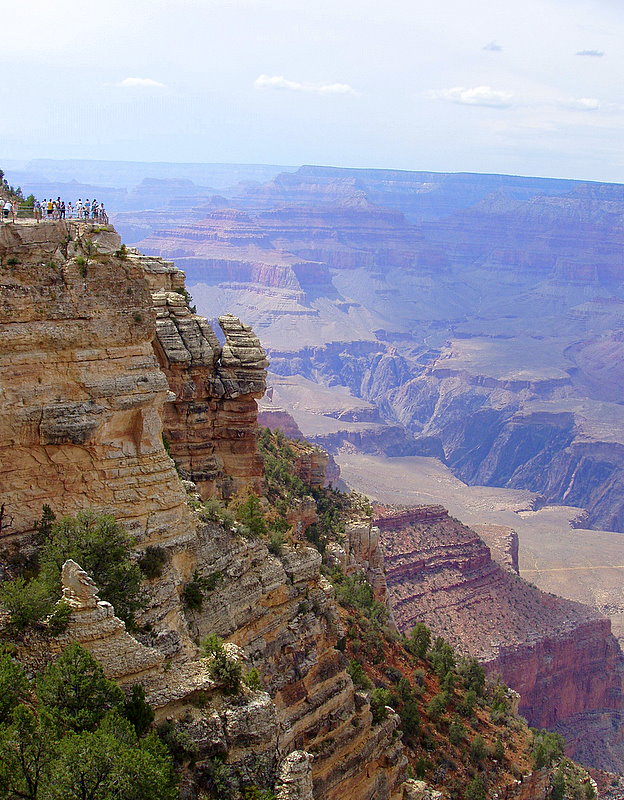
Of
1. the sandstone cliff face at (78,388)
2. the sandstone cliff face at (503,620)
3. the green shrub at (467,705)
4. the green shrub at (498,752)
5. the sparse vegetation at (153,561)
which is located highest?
the sandstone cliff face at (78,388)

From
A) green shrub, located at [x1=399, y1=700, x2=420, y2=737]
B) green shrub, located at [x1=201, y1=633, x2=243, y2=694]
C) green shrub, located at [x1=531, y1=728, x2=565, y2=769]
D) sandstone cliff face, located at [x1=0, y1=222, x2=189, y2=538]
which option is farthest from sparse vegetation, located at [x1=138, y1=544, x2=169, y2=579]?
green shrub, located at [x1=531, y1=728, x2=565, y2=769]

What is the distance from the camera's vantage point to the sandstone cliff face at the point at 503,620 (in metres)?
63.2

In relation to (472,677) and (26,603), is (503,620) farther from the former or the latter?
(26,603)

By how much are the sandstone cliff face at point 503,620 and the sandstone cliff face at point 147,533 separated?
36.9 metres

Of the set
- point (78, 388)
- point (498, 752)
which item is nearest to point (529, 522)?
point (498, 752)

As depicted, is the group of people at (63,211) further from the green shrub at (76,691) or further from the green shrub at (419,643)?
the green shrub at (419,643)

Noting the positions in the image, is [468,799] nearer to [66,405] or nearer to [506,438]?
[66,405]

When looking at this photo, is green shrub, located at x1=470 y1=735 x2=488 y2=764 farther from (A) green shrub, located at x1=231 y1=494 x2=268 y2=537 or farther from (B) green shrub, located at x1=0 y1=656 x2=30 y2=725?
(B) green shrub, located at x1=0 y1=656 x2=30 y2=725

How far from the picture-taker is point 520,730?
39906 millimetres

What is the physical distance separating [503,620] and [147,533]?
48.9 metres

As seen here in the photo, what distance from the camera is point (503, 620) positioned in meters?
65.9

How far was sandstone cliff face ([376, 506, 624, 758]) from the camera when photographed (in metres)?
63.2

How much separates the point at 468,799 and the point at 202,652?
635 inches

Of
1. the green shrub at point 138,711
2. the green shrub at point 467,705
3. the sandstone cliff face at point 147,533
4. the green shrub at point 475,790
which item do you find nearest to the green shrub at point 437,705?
the green shrub at point 467,705
